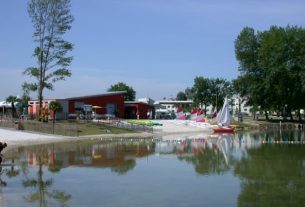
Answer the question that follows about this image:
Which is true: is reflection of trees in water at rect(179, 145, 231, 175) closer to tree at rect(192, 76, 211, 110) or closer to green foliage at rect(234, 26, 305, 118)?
green foliage at rect(234, 26, 305, 118)

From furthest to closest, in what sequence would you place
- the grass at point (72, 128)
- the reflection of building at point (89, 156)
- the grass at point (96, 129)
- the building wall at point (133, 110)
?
the building wall at point (133, 110)
the grass at point (96, 129)
the grass at point (72, 128)
the reflection of building at point (89, 156)

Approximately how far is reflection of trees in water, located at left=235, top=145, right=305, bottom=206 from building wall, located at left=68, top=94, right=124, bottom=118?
51.8 meters

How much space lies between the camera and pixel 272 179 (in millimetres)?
23547

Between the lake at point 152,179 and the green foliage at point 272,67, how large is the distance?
7351cm

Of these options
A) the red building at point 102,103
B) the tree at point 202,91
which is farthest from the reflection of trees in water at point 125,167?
the tree at point 202,91

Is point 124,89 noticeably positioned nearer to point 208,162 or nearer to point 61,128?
point 61,128

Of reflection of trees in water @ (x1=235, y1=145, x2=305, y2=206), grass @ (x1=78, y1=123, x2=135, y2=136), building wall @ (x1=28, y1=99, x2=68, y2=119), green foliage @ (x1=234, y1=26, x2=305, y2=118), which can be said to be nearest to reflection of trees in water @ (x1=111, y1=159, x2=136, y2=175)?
reflection of trees in water @ (x1=235, y1=145, x2=305, y2=206)

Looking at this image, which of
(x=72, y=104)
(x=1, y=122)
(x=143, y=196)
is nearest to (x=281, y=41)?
(x=72, y=104)

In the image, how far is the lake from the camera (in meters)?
18.4

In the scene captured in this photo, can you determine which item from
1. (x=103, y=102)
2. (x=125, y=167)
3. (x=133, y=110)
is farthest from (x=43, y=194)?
(x=133, y=110)

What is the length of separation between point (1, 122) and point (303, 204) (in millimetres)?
43054

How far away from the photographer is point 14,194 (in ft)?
64.4

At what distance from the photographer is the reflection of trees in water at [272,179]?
1825 centimetres

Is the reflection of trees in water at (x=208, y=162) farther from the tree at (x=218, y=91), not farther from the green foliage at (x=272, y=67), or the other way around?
the tree at (x=218, y=91)
